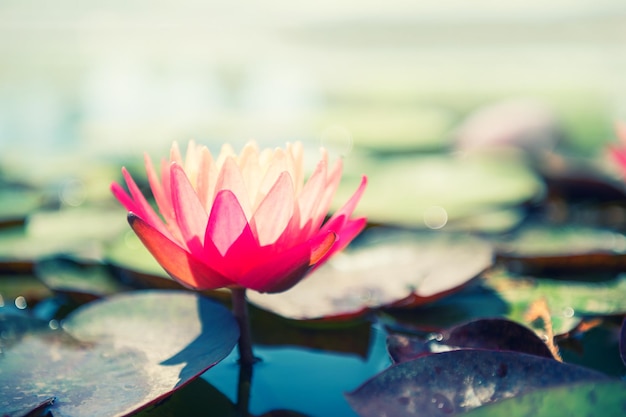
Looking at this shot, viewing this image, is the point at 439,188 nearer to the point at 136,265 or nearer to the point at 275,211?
the point at 136,265

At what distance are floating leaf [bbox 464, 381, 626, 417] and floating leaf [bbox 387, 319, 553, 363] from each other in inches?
9.6

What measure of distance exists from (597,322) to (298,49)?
670 cm

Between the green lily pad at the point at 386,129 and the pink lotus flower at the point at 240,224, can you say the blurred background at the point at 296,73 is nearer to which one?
the green lily pad at the point at 386,129

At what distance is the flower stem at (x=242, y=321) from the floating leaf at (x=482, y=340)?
25 centimetres

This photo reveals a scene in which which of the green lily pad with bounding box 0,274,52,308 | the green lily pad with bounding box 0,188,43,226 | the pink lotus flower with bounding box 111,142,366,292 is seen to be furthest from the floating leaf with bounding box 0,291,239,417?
the green lily pad with bounding box 0,188,43,226

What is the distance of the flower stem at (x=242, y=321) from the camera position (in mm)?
1031

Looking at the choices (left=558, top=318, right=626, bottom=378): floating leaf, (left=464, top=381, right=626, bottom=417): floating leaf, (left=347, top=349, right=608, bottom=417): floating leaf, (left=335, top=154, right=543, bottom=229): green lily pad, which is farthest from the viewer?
(left=335, top=154, right=543, bottom=229): green lily pad

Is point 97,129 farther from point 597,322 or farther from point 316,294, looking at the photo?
point 597,322

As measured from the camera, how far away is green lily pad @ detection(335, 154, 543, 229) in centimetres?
198

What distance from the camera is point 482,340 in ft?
3.30

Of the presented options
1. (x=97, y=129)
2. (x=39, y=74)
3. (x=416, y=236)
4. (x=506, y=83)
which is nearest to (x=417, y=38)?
(x=506, y=83)

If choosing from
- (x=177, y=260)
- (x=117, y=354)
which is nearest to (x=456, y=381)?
(x=177, y=260)

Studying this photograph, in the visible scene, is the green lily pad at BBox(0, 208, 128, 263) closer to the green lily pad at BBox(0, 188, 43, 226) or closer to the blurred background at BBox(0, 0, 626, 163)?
the green lily pad at BBox(0, 188, 43, 226)

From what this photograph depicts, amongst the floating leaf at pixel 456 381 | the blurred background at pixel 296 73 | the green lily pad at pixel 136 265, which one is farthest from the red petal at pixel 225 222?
the blurred background at pixel 296 73
